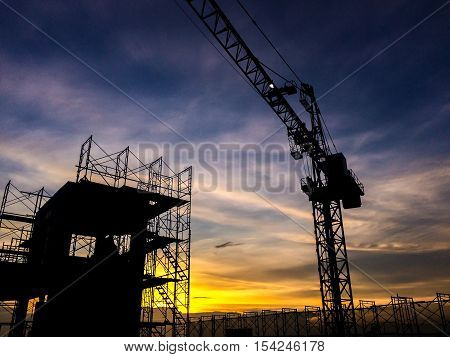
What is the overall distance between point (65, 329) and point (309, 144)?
88.7 feet

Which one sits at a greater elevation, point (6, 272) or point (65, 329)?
point (6, 272)

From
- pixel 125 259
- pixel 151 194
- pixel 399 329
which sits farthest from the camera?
pixel 399 329

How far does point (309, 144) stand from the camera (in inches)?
1433

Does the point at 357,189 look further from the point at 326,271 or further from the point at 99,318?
the point at 99,318

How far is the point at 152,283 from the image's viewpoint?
935 inches

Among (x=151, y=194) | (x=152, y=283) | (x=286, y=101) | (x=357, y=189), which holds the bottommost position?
(x=152, y=283)

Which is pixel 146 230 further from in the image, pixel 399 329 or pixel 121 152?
pixel 399 329

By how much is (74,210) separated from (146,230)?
16.3ft

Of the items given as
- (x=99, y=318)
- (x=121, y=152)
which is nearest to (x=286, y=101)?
(x=121, y=152)

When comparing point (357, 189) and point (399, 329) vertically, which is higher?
point (357, 189)
